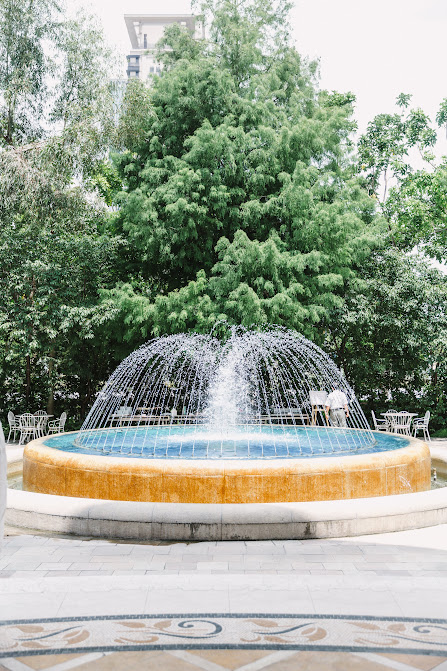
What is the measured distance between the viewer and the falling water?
1172 centimetres

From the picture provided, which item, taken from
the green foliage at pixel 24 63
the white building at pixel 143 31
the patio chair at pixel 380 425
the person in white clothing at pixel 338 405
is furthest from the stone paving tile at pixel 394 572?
the white building at pixel 143 31

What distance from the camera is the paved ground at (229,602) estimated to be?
3764 millimetres

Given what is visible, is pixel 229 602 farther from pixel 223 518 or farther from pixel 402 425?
pixel 402 425

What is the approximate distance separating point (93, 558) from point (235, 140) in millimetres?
14709

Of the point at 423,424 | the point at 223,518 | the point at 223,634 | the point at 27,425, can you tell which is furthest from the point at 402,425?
the point at 223,634

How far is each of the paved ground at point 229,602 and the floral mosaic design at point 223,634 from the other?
0.04ft

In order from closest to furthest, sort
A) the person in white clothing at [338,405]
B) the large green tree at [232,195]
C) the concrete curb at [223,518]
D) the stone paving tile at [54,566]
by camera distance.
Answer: the stone paving tile at [54,566]
the concrete curb at [223,518]
the person in white clothing at [338,405]
the large green tree at [232,195]

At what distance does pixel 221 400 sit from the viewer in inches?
710

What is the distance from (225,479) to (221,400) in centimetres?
1014

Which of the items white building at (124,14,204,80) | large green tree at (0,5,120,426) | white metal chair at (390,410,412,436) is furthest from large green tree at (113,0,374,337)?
white building at (124,14,204,80)

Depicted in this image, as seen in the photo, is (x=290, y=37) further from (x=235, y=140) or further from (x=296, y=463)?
(x=296, y=463)

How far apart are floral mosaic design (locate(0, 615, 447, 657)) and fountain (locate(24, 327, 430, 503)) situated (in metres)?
3.48

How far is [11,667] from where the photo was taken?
3605 millimetres

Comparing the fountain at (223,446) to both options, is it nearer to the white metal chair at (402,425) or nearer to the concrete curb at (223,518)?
the concrete curb at (223,518)
